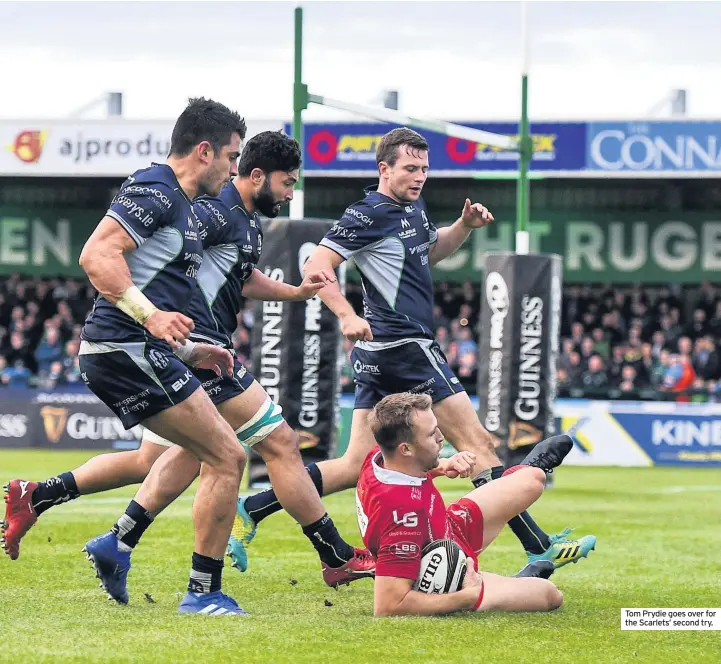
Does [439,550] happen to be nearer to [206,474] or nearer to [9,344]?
[206,474]

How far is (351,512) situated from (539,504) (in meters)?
2.21

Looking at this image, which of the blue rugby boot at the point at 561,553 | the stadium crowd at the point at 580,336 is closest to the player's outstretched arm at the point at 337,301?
the blue rugby boot at the point at 561,553

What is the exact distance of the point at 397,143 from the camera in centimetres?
769

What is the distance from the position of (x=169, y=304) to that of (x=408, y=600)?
5.44 ft

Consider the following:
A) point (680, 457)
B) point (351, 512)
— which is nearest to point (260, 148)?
point (351, 512)

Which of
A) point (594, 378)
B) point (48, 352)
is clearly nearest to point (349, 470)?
point (594, 378)

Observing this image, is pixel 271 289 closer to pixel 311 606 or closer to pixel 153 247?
pixel 153 247

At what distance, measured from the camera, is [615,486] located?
15805mm

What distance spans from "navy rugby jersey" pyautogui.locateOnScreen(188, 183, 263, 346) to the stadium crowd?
46.3 feet

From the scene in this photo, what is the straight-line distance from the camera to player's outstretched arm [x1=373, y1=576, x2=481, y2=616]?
19.5ft

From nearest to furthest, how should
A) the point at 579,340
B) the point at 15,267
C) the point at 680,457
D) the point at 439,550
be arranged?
1. the point at 439,550
2. the point at 680,457
3. the point at 579,340
4. the point at 15,267

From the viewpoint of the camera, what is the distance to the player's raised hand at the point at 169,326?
18.1ft

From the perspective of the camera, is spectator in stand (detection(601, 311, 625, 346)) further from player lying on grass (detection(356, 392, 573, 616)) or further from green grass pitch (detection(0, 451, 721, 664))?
player lying on grass (detection(356, 392, 573, 616))

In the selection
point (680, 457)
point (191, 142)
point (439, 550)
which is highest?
point (191, 142)
